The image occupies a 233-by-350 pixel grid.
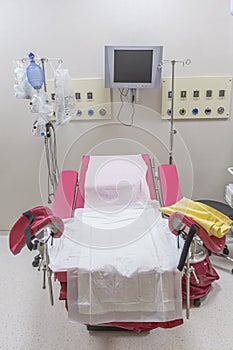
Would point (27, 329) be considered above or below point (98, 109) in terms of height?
below

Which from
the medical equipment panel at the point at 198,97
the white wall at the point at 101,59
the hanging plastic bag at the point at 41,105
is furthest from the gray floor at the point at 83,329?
the medical equipment panel at the point at 198,97

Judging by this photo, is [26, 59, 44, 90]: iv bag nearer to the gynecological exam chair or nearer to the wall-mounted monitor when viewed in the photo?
the wall-mounted monitor

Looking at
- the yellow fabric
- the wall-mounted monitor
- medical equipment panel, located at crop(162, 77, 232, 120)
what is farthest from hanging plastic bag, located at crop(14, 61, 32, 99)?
the yellow fabric

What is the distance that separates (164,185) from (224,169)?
830 millimetres

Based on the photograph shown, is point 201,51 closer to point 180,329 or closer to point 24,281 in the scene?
point 180,329

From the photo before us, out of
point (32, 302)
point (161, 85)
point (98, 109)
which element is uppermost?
point (161, 85)

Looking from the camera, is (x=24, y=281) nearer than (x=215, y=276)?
No

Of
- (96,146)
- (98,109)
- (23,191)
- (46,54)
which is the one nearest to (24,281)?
(23,191)

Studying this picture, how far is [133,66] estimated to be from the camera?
7.52 feet

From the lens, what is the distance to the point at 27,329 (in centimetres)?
182

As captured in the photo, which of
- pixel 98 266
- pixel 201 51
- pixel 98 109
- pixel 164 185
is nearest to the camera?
pixel 98 266

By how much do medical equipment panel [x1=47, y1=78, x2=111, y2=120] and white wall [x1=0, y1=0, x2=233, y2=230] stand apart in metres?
0.07

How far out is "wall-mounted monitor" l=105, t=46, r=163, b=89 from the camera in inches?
88.4

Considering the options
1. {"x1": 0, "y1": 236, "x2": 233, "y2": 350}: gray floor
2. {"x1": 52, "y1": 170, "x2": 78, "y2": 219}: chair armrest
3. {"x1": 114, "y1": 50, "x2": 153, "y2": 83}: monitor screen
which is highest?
{"x1": 114, "y1": 50, "x2": 153, "y2": 83}: monitor screen
